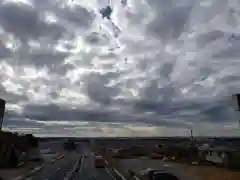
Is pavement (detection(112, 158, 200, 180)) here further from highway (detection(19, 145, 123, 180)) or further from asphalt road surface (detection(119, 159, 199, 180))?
highway (detection(19, 145, 123, 180))

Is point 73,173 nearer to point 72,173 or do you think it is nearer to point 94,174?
point 72,173

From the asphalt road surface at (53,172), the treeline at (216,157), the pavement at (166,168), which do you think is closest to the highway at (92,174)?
the asphalt road surface at (53,172)

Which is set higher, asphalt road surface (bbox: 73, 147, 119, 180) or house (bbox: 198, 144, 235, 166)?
house (bbox: 198, 144, 235, 166)

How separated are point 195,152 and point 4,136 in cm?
6086

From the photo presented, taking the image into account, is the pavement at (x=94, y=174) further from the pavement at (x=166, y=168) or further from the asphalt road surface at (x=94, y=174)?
the pavement at (x=166, y=168)

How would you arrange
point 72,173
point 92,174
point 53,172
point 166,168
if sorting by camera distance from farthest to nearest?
1. point 166,168
2. point 53,172
3. point 72,173
4. point 92,174

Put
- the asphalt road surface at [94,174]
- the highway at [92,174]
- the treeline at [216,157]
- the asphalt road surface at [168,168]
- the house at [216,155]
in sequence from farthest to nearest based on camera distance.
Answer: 1. the house at [216,155]
2. the treeline at [216,157]
3. the asphalt road surface at [168,168]
4. the asphalt road surface at [94,174]
5. the highway at [92,174]

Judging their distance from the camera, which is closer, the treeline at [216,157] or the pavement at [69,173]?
the pavement at [69,173]

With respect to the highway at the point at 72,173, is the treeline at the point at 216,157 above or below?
above

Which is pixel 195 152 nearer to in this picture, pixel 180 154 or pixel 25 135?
pixel 180 154

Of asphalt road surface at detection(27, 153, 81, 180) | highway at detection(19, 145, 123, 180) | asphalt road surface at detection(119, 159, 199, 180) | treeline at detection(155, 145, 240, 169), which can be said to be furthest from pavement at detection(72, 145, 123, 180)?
treeline at detection(155, 145, 240, 169)

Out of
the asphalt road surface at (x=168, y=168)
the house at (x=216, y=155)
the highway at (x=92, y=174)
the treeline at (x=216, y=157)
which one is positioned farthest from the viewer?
the house at (x=216, y=155)

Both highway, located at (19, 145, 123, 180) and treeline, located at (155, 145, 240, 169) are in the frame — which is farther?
treeline, located at (155, 145, 240, 169)

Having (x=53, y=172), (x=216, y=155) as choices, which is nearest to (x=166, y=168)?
(x=216, y=155)
